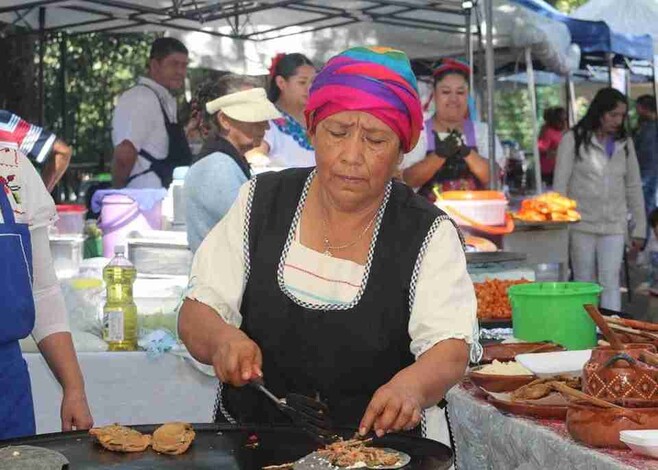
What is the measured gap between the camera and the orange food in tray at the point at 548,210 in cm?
652

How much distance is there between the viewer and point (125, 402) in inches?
163

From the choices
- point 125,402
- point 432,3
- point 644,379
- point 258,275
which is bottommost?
point 125,402

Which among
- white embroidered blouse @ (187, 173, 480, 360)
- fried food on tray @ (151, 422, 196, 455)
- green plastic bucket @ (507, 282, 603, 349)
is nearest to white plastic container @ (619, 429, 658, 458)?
white embroidered blouse @ (187, 173, 480, 360)

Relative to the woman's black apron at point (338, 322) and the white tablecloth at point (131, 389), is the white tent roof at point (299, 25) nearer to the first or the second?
the white tablecloth at point (131, 389)

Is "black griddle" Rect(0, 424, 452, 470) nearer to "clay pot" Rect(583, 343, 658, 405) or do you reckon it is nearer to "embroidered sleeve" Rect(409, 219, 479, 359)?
"embroidered sleeve" Rect(409, 219, 479, 359)

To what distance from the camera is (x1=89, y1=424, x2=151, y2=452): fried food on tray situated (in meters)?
2.04

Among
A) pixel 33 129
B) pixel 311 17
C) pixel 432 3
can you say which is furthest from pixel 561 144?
pixel 33 129

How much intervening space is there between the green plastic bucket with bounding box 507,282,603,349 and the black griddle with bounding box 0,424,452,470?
1478 millimetres

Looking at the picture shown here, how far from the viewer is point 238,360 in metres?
2.04

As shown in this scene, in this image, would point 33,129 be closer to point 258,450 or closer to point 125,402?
point 125,402

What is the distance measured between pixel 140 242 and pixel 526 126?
629 inches

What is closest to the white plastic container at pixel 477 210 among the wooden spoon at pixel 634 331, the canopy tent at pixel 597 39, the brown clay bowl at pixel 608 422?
the wooden spoon at pixel 634 331

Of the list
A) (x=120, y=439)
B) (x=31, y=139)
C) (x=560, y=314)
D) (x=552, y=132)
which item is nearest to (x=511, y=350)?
(x=560, y=314)

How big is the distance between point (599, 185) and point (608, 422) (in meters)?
6.07
